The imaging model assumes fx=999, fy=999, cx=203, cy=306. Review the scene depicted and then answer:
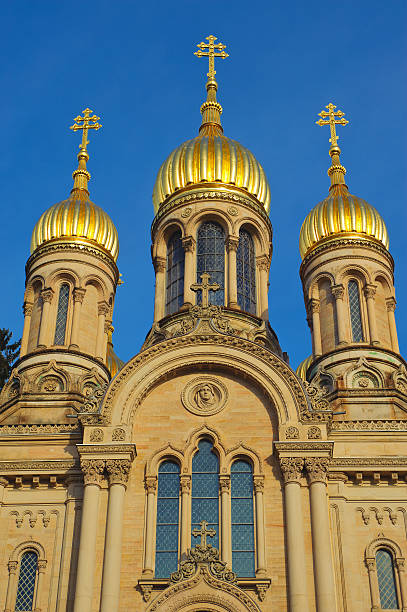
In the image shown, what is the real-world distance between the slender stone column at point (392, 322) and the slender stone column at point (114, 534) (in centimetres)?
1133

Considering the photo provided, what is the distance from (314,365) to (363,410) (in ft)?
9.91

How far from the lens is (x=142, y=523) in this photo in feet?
78.9

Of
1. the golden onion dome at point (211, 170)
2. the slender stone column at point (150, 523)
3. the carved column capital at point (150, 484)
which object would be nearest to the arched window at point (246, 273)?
the golden onion dome at point (211, 170)

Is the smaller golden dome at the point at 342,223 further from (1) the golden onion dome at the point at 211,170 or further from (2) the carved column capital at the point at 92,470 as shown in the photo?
(2) the carved column capital at the point at 92,470

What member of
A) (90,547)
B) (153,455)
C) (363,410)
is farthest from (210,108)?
(90,547)

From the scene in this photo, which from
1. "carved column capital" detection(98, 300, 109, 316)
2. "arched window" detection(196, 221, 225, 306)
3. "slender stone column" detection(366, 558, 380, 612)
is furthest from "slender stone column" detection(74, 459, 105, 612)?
"carved column capital" detection(98, 300, 109, 316)

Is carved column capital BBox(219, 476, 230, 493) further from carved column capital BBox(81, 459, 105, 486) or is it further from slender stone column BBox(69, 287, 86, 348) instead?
slender stone column BBox(69, 287, 86, 348)

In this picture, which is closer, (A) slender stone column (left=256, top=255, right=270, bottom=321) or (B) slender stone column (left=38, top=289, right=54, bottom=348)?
(B) slender stone column (left=38, top=289, right=54, bottom=348)

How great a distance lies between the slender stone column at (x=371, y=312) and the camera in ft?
104

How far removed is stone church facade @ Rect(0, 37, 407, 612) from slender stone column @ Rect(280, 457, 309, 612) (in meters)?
0.03

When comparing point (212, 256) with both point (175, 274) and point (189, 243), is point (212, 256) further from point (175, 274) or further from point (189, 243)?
point (175, 274)

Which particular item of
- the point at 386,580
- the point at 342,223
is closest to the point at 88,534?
the point at 386,580

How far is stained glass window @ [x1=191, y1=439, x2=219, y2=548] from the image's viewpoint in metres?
24.2

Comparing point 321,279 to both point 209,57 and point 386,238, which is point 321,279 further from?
point 209,57
